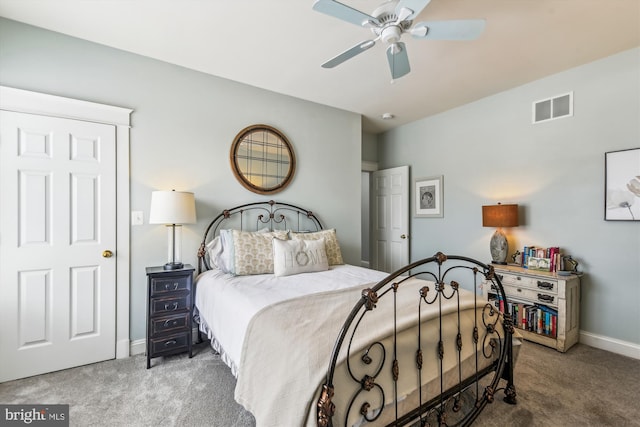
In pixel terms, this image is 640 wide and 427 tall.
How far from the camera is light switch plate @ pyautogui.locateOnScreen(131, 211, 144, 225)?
277cm

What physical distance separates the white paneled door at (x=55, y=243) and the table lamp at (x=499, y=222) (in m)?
3.94

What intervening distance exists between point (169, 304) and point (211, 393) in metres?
0.85

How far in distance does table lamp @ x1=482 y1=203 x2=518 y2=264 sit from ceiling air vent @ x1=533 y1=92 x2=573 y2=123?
105 cm

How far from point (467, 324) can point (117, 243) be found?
2923mm

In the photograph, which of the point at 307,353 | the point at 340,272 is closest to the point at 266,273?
the point at 340,272

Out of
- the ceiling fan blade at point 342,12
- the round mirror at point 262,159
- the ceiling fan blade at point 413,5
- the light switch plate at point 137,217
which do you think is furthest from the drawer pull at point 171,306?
the ceiling fan blade at point 413,5

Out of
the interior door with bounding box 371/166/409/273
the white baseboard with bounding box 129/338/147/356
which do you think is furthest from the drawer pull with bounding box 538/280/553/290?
the white baseboard with bounding box 129/338/147/356

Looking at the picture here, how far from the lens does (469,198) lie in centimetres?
404

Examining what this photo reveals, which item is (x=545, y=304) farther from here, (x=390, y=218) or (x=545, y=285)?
(x=390, y=218)

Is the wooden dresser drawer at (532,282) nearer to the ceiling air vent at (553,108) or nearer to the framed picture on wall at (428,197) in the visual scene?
the framed picture on wall at (428,197)

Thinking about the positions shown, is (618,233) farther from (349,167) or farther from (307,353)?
(307,353)

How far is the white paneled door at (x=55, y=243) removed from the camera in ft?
7.50

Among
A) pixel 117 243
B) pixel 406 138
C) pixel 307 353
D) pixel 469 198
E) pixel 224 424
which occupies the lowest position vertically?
pixel 224 424

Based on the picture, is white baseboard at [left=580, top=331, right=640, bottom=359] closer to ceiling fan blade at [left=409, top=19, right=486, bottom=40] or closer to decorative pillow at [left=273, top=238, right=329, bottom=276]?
decorative pillow at [left=273, top=238, right=329, bottom=276]
